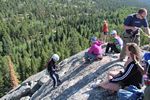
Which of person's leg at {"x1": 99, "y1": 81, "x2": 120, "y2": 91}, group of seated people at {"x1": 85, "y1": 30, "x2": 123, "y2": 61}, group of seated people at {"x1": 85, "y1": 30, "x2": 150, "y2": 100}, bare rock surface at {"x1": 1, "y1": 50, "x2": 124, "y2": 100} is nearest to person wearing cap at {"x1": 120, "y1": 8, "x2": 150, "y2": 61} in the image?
bare rock surface at {"x1": 1, "y1": 50, "x2": 124, "y2": 100}

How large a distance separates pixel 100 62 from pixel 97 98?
19.4 ft

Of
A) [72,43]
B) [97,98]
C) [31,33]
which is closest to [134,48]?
[97,98]

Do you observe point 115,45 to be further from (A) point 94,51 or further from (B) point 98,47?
(A) point 94,51

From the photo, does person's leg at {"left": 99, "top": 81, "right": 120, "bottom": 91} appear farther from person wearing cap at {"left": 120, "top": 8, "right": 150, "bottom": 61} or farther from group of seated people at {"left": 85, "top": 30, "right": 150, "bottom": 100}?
person wearing cap at {"left": 120, "top": 8, "right": 150, "bottom": 61}

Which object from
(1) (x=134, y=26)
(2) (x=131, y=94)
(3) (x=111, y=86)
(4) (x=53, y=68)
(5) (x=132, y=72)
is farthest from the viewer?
(4) (x=53, y=68)

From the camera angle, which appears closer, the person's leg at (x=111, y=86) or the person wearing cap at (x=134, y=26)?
the person's leg at (x=111, y=86)

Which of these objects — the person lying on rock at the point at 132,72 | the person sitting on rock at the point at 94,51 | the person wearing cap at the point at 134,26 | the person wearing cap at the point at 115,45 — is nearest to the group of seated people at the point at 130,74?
the person lying on rock at the point at 132,72

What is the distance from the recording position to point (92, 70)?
2008 cm

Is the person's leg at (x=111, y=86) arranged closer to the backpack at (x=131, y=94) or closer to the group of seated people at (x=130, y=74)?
the group of seated people at (x=130, y=74)

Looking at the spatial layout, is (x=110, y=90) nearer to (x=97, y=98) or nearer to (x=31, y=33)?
(x=97, y=98)

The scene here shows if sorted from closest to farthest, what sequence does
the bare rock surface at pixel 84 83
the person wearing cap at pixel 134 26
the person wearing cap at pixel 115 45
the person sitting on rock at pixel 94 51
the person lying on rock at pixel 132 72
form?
the person lying on rock at pixel 132 72 < the bare rock surface at pixel 84 83 < the person wearing cap at pixel 134 26 < the person sitting on rock at pixel 94 51 < the person wearing cap at pixel 115 45

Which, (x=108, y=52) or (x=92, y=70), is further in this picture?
(x=108, y=52)

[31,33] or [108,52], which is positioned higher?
[108,52]

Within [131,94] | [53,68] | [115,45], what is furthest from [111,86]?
[115,45]
